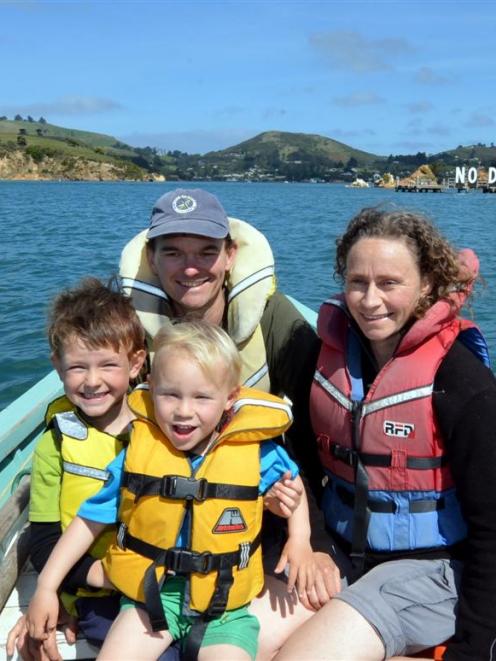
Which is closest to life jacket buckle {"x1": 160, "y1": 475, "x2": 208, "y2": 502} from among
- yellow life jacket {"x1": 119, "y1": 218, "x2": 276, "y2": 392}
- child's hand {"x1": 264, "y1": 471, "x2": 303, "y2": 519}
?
child's hand {"x1": 264, "y1": 471, "x2": 303, "y2": 519}

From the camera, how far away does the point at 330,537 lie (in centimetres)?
295

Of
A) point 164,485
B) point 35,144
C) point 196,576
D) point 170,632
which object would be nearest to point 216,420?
point 164,485

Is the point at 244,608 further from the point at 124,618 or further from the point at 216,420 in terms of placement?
the point at 216,420

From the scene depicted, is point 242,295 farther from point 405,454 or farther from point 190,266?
point 405,454

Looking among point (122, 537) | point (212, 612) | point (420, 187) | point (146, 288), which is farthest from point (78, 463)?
point (420, 187)

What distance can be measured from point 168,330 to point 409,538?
114 cm

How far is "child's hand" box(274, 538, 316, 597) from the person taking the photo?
2.62 metres

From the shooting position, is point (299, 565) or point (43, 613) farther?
point (299, 565)

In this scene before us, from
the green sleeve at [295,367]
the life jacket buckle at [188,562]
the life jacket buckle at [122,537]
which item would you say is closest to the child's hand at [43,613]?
the life jacket buckle at [122,537]

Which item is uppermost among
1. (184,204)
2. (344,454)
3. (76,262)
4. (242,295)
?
(184,204)

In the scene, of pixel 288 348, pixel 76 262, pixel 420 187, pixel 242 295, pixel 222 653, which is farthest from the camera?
pixel 420 187

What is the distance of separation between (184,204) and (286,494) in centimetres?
126

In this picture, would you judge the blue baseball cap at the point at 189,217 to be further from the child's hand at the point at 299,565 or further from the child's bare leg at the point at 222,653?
the child's bare leg at the point at 222,653

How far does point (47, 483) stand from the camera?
282 cm
